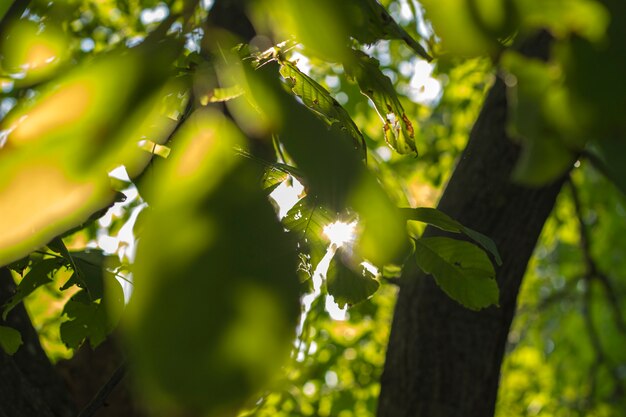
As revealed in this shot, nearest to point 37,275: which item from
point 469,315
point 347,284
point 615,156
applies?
point 347,284

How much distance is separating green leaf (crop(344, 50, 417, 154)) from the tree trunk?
102 centimetres

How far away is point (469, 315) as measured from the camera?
7.02ft

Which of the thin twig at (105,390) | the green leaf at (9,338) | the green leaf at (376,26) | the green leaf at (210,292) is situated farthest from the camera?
the green leaf at (9,338)

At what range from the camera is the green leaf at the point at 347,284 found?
1.06m

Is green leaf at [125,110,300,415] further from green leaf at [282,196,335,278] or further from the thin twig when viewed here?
the thin twig

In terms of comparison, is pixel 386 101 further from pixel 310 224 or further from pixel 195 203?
pixel 195 203

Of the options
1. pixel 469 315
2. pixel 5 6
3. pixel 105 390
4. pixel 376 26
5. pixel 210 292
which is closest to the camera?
pixel 210 292

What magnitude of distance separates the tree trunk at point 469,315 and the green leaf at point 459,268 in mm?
1024

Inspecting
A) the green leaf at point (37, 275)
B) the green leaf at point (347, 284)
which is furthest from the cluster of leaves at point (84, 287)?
the green leaf at point (347, 284)

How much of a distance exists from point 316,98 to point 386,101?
12cm

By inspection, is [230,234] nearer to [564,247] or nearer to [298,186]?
[298,186]

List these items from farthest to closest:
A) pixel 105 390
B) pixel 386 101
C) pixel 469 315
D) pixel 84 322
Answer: pixel 469 315
pixel 84 322
pixel 105 390
pixel 386 101

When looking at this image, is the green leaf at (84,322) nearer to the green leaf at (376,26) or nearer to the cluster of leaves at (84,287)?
the cluster of leaves at (84,287)

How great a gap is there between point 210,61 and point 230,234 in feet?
0.79
